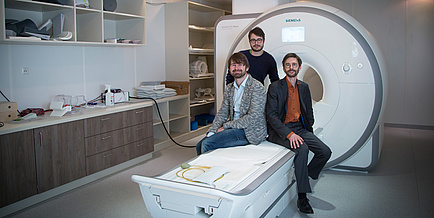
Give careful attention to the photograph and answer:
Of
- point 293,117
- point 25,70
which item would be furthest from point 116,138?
point 293,117

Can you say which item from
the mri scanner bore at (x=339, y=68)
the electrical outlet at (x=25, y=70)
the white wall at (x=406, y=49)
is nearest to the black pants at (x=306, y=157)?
the mri scanner bore at (x=339, y=68)

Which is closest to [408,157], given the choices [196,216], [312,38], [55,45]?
[312,38]

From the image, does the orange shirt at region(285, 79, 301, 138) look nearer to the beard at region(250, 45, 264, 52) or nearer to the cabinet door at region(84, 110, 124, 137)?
the beard at region(250, 45, 264, 52)

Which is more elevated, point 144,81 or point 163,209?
point 144,81

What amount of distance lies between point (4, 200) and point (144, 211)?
101cm

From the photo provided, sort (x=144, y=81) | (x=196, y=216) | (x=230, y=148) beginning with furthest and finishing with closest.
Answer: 1. (x=144, y=81)
2. (x=230, y=148)
3. (x=196, y=216)

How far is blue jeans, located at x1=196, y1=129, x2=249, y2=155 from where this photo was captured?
3.02 metres

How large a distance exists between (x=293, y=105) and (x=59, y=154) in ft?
6.55

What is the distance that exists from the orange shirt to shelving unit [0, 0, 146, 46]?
1959mm

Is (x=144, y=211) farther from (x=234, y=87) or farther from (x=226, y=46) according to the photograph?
(x=226, y=46)

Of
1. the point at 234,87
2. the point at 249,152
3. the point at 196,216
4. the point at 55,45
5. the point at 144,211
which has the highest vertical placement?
the point at 55,45

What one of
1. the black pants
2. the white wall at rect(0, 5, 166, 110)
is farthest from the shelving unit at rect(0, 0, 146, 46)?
the black pants

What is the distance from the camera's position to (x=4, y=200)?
9.11 feet

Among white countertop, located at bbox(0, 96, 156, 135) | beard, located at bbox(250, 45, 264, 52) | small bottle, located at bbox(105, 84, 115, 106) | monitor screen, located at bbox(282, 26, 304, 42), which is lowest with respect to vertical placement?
white countertop, located at bbox(0, 96, 156, 135)
